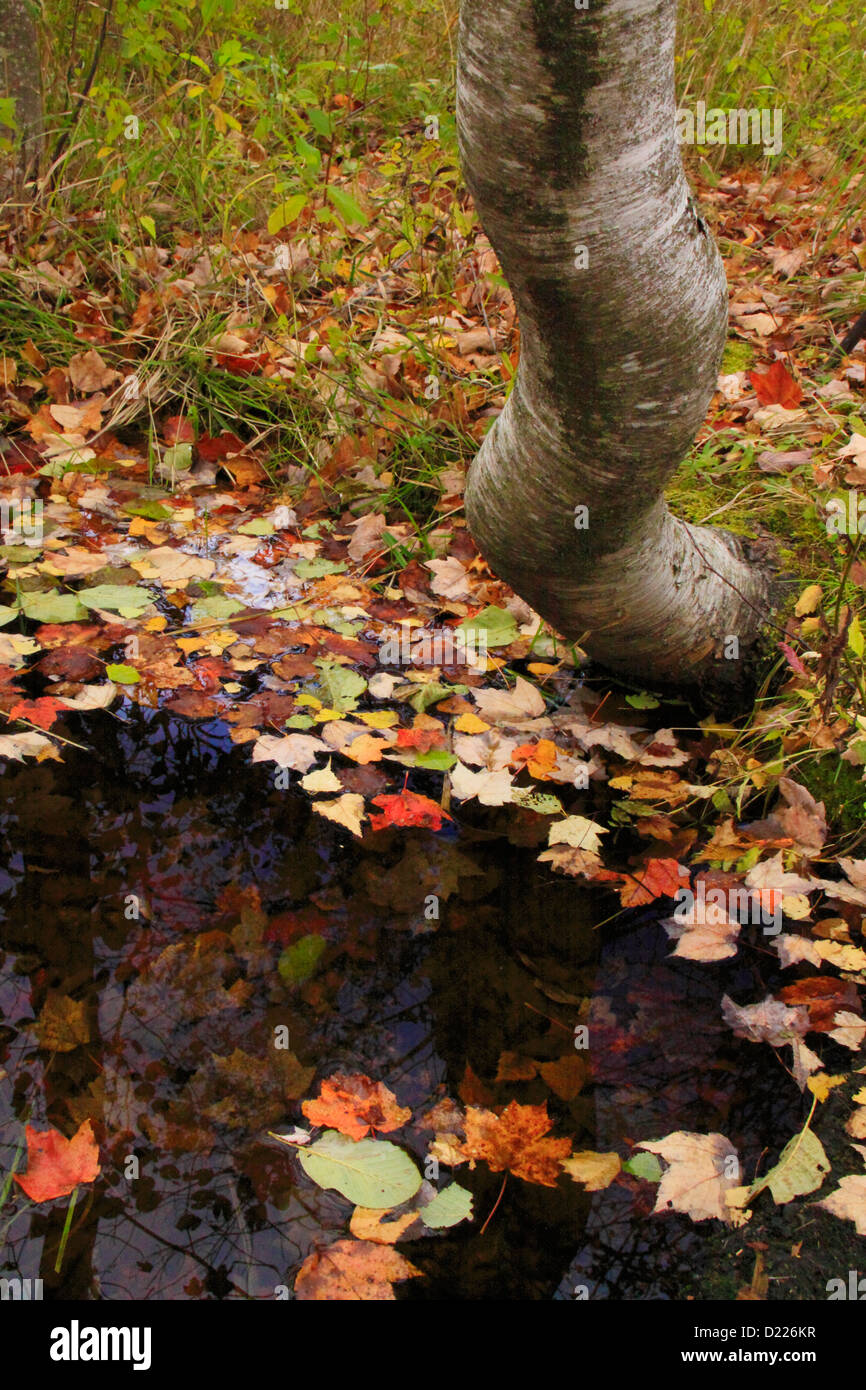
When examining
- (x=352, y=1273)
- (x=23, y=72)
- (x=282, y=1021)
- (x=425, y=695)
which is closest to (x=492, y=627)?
(x=425, y=695)

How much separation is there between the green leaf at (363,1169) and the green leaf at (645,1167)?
0.32 meters

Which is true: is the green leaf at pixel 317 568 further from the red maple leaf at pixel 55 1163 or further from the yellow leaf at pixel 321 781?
the red maple leaf at pixel 55 1163

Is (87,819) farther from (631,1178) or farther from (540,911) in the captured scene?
(631,1178)

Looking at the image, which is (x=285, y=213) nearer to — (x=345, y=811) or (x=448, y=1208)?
(x=345, y=811)

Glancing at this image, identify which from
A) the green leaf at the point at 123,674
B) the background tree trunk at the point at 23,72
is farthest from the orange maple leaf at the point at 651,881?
the background tree trunk at the point at 23,72

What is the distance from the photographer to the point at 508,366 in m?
2.85

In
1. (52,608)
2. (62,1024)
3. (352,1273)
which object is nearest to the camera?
(352,1273)

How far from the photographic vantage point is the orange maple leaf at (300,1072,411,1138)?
1.38 m

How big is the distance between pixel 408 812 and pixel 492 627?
69cm

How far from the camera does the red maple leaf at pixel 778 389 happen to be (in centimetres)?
289

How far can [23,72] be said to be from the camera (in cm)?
328

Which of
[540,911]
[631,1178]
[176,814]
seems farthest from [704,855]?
[176,814]

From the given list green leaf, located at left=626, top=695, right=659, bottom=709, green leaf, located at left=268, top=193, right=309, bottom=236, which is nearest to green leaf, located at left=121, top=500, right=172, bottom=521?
green leaf, located at left=268, top=193, right=309, bottom=236
